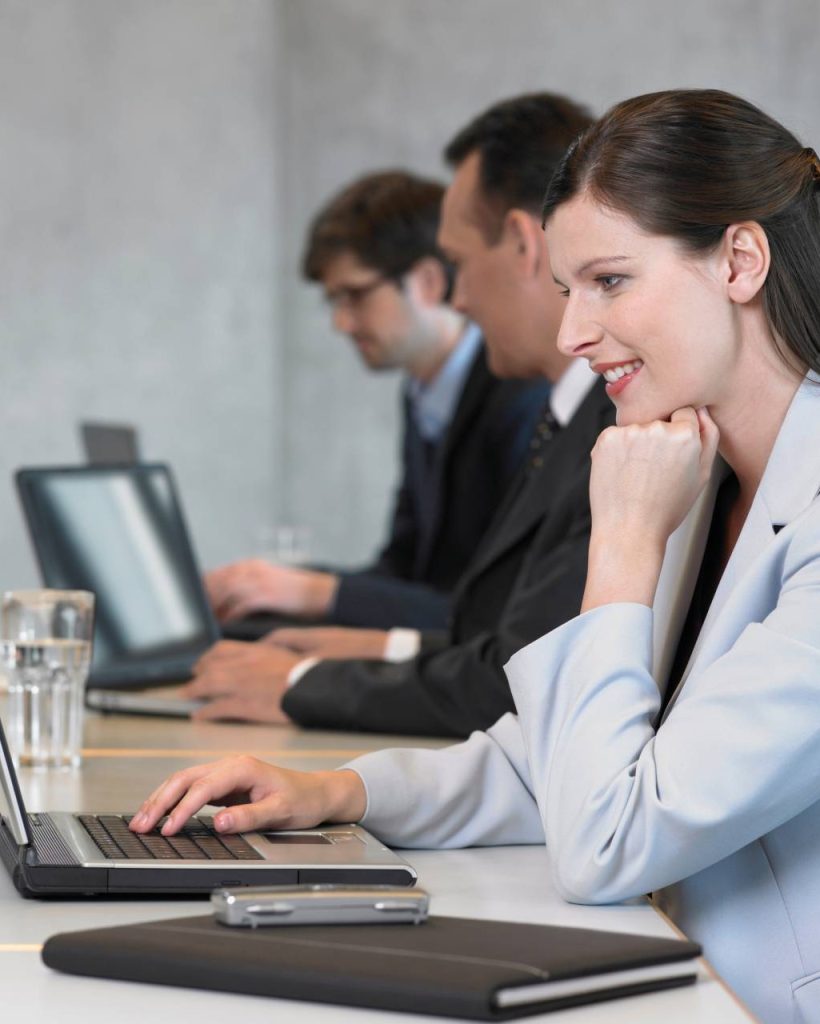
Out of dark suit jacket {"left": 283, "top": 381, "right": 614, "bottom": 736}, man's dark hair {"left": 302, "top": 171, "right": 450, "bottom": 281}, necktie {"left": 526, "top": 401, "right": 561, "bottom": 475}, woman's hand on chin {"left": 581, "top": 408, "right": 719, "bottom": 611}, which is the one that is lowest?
dark suit jacket {"left": 283, "top": 381, "right": 614, "bottom": 736}

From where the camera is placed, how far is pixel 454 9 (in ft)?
19.4

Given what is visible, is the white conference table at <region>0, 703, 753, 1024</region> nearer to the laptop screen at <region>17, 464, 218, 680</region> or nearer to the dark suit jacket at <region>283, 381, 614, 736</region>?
the dark suit jacket at <region>283, 381, 614, 736</region>

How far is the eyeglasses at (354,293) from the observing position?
3.98 metres

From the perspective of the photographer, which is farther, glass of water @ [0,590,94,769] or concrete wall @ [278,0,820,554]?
concrete wall @ [278,0,820,554]

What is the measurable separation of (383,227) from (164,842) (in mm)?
2867

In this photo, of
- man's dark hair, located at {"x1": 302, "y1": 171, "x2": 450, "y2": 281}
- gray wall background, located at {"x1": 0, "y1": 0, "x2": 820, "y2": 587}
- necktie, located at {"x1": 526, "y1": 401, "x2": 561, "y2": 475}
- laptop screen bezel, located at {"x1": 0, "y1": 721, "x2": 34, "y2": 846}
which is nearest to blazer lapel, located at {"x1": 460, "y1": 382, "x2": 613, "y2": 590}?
necktie, located at {"x1": 526, "y1": 401, "x2": 561, "y2": 475}

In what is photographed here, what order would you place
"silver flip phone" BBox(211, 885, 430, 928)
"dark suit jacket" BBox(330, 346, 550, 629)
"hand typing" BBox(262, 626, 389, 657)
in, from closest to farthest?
"silver flip phone" BBox(211, 885, 430, 928), "hand typing" BBox(262, 626, 389, 657), "dark suit jacket" BBox(330, 346, 550, 629)

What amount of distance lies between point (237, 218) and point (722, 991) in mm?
5225

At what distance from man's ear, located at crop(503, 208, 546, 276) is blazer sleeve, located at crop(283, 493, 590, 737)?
1.93ft

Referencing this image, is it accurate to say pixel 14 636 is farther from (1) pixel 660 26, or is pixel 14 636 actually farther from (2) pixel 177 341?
(1) pixel 660 26

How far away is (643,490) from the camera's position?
4.50 ft

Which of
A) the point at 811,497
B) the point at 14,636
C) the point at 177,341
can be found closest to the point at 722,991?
the point at 811,497

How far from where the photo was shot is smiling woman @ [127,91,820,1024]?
1.15 meters

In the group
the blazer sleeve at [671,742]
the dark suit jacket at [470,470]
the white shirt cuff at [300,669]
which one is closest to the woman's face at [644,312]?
the blazer sleeve at [671,742]
